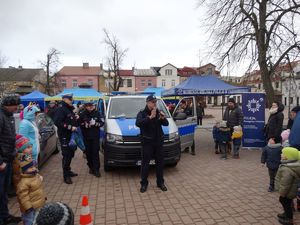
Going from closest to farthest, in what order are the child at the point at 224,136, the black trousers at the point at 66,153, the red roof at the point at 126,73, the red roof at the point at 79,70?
the black trousers at the point at 66,153, the child at the point at 224,136, the red roof at the point at 79,70, the red roof at the point at 126,73

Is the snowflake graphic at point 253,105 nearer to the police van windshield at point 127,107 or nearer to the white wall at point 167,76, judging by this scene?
the police van windshield at point 127,107

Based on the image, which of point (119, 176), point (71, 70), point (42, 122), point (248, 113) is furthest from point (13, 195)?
point (71, 70)

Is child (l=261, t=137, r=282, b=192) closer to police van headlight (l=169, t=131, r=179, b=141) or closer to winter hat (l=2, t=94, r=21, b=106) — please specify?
police van headlight (l=169, t=131, r=179, b=141)

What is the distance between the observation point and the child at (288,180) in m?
4.04

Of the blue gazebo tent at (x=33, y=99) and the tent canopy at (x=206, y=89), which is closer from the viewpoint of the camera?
the tent canopy at (x=206, y=89)

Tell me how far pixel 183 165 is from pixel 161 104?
190cm

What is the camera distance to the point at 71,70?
68000mm

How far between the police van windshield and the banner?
3.92 m

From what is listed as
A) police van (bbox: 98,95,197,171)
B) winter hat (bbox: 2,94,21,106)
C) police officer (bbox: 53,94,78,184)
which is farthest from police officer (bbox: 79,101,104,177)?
winter hat (bbox: 2,94,21,106)

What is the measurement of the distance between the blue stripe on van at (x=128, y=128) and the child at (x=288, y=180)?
3.16 meters

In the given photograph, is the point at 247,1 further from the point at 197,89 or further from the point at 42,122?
the point at 42,122

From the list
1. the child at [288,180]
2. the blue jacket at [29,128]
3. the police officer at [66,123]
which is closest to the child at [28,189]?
the blue jacket at [29,128]

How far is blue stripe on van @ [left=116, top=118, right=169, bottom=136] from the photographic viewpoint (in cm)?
676

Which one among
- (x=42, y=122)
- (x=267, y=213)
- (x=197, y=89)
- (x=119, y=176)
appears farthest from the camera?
(x=197, y=89)
